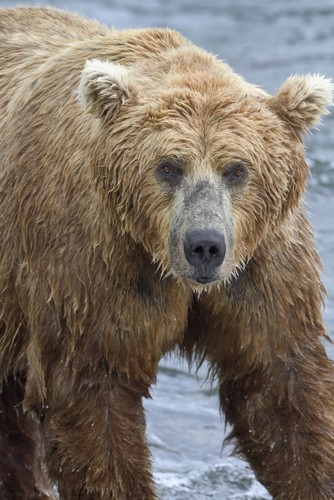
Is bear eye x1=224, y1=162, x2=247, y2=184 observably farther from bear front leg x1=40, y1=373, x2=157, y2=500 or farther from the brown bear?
bear front leg x1=40, y1=373, x2=157, y2=500

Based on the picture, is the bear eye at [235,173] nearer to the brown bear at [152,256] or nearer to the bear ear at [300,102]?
the brown bear at [152,256]

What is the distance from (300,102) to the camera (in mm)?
6332

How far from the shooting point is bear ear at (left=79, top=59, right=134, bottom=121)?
6.22 metres

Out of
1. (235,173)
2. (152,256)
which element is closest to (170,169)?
(235,173)

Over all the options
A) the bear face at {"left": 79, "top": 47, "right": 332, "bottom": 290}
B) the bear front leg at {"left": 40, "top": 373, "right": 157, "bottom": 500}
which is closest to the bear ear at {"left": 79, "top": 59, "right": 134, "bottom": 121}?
the bear face at {"left": 79, "top": 47, "right": 332, "bottom": 290}

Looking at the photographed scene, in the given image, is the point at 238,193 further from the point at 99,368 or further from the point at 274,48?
the point at 274,48

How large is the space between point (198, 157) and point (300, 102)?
0.54 metres

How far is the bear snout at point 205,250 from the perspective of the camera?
5.94 metres

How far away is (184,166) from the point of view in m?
6.15

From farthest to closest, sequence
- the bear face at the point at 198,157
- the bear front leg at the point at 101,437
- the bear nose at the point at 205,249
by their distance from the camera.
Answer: the bear front leg at the point at 101,437, the bear face at the point at 198,157, the bear nose at the point at 205,249

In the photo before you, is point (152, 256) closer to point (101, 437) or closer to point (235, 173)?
point (235, 173)

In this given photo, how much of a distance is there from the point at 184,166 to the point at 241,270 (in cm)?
65

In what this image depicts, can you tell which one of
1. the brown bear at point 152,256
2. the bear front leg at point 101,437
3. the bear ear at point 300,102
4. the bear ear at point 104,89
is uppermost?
the bear ear at point 300,102

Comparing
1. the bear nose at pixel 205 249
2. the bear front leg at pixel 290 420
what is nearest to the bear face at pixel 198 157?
the bear nose at pixel 205 249
